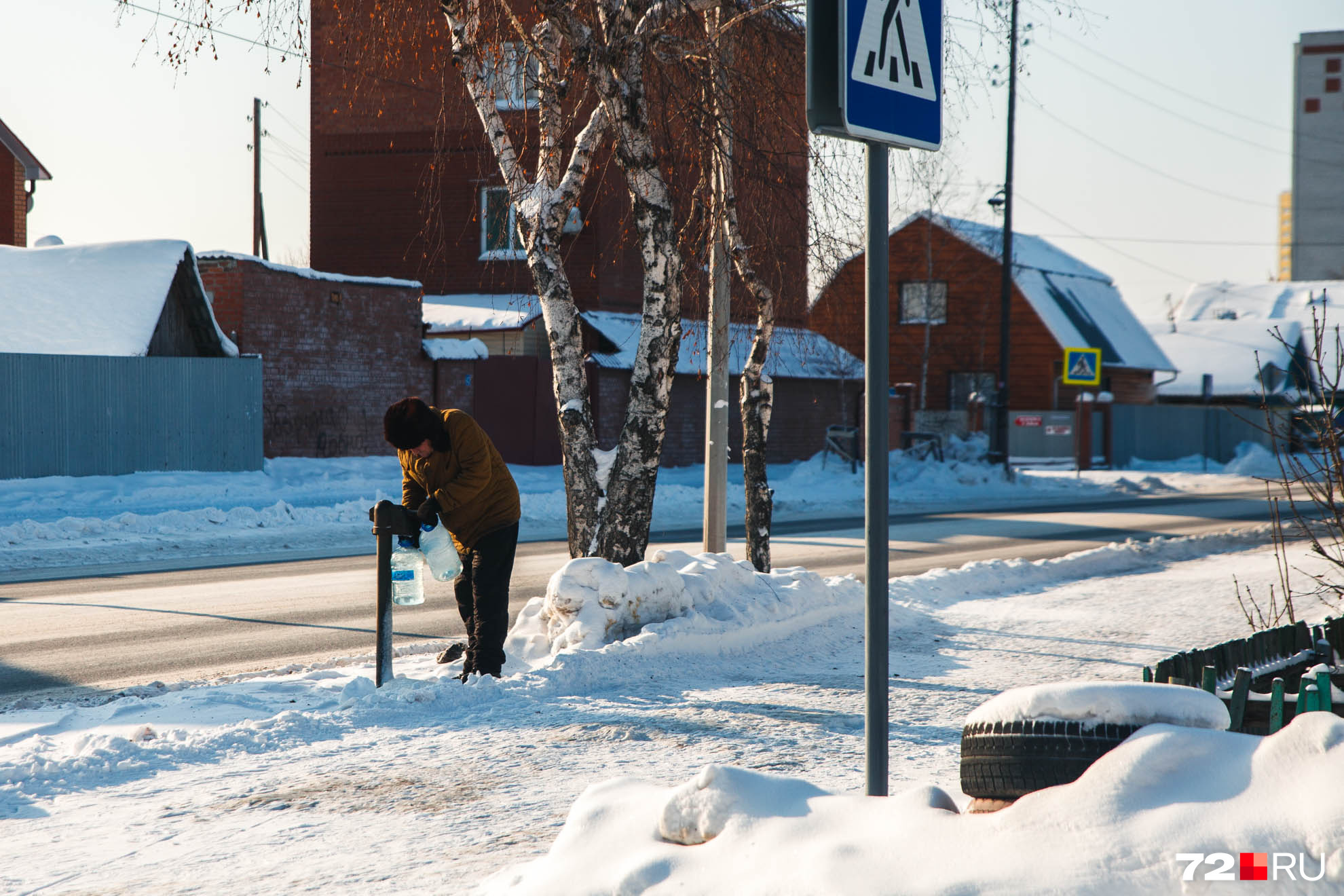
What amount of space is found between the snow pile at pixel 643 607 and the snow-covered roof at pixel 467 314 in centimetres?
1955

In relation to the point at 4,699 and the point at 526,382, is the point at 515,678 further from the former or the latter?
the point at 526,382

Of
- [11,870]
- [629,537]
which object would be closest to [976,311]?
[629,537]

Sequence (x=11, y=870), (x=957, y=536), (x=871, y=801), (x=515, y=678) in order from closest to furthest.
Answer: (x=871, y=801), (x=11, y=870), (x=515, y=678), (x=957, y=536)

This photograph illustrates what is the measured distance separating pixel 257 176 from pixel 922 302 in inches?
862

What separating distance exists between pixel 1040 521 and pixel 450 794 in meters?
16.8

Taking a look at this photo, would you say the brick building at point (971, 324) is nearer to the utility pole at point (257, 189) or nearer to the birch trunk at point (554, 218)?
the utility pole at point (257, 189)

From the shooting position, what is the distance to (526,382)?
27625mm

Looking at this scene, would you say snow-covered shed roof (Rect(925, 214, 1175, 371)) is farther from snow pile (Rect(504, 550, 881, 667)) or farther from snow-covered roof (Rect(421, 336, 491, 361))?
snow pile (Rect(504, 550, 881, 667))

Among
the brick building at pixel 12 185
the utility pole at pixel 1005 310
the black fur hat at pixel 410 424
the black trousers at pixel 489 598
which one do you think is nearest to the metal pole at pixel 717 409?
the black trousers at pixel 489 598

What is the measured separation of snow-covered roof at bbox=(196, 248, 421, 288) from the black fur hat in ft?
62.2

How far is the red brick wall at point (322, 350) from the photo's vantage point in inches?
956

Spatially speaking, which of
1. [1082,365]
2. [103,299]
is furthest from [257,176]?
[1082,365]

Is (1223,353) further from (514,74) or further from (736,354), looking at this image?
(514,74)

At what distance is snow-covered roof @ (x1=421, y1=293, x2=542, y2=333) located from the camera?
28.8 m
